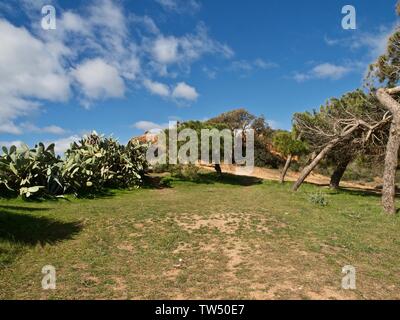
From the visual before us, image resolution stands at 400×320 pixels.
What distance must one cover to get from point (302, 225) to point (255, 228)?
1701 millimetres

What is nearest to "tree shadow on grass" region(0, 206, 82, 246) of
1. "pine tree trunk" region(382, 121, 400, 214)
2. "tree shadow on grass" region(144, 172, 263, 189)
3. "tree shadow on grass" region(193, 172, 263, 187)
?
"tree shadow on grass" region(144, 172, 263, 189)

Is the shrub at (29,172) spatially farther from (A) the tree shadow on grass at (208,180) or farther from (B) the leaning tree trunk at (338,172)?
(B) the leaning tree trunk at (338,172)

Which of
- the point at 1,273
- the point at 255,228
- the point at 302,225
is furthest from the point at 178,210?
the point at 1,273

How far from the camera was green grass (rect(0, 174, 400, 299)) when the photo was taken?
690cm

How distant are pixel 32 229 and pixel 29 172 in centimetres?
615

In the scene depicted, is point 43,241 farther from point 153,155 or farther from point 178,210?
point 153,155

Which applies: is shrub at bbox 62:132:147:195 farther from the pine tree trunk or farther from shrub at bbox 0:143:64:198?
the pine tree trunk

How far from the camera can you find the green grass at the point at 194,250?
22.6 ft

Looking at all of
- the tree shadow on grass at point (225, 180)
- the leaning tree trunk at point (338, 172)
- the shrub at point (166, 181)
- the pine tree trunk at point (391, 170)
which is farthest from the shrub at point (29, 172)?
the leaning tree trunk at point (338, 172)

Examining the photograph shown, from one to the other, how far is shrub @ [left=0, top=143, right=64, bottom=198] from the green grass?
4.06 feet

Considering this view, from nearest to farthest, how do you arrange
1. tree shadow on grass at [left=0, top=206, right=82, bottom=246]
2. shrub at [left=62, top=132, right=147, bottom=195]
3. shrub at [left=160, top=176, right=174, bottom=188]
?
1. tree shadow on grass at [left=0, top=206, right=82, bottom=246]
2. shrub at [left=62, top=132, right=147, bottom=195]
3. shrub at [left=160, top=176, right=174, bottom=188]

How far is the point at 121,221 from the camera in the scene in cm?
1168

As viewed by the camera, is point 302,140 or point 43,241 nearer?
point 43,241

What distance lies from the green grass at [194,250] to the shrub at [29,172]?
1237 millimetres
